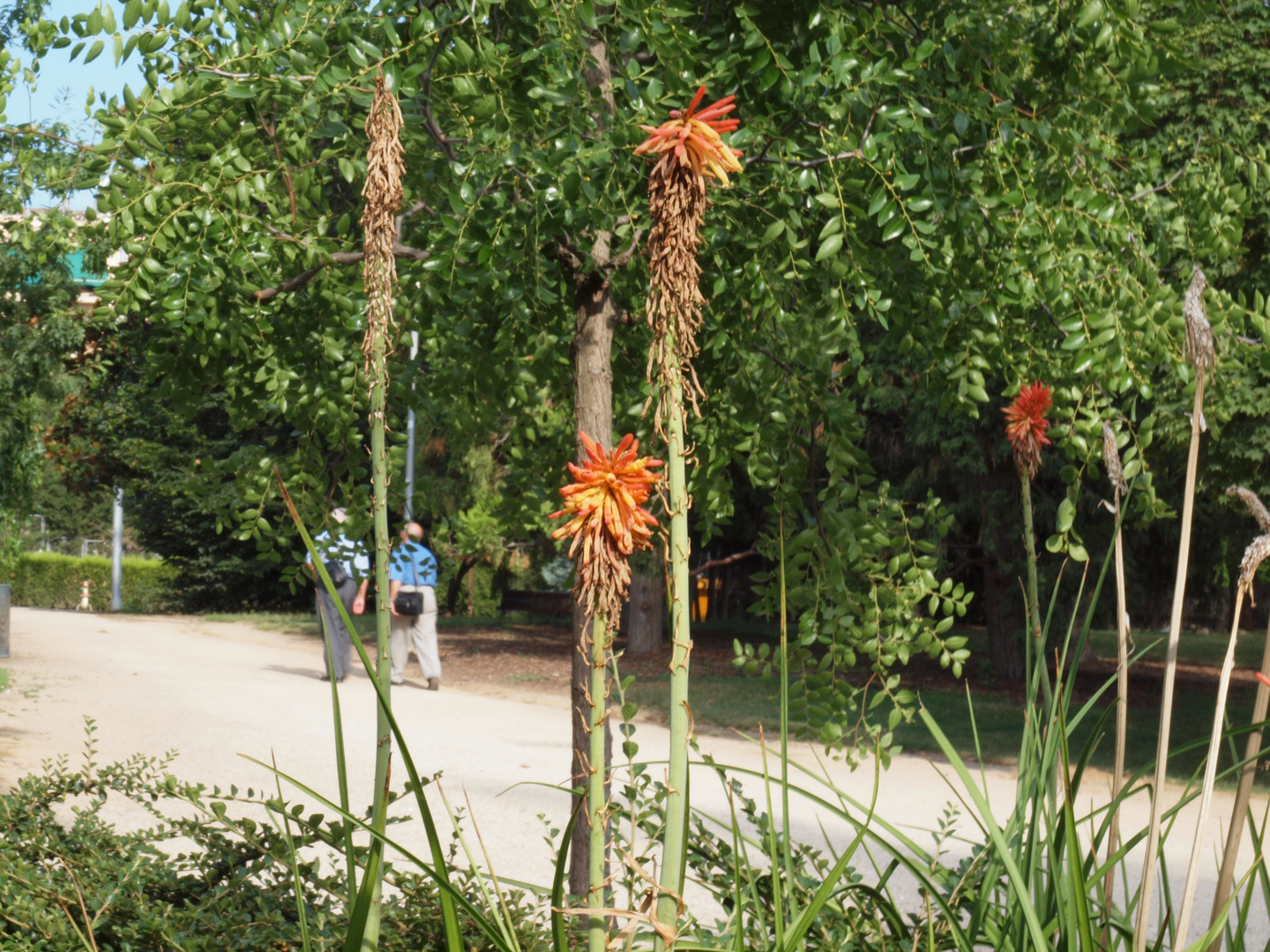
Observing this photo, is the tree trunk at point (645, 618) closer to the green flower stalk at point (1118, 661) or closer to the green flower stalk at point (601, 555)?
the green flower stalk at point (1118, 661)

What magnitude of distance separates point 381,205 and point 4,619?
1264 centimetres

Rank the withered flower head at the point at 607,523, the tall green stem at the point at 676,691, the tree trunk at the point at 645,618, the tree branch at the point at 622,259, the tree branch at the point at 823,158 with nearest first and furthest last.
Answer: the tall green stem at the point at 676,691
the withered flower head at the point at 607,523
the tree branch at the point at 823,158
the tree branch at the point at 622,259
the tree trunk at the point at 645,618

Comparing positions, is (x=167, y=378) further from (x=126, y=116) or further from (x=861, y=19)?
(x=861, y=19)

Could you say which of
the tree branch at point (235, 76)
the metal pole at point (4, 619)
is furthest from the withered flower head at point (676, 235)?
the metal pole at point (4, 619)

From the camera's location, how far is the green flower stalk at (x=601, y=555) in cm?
98

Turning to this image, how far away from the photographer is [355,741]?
27.3 feet

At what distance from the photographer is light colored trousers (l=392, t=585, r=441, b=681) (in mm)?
11531

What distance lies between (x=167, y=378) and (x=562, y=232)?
48.6 inches

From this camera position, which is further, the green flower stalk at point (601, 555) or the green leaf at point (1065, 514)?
the green leaf at point (1065, 514)

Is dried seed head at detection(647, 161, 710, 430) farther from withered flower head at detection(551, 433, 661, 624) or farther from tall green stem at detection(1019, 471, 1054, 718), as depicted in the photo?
tall green stem at detection(1019, 471, 1054, 718)

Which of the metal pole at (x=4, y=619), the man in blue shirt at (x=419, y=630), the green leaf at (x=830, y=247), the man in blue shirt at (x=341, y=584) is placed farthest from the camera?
the metal pole at (x=4, y=619)

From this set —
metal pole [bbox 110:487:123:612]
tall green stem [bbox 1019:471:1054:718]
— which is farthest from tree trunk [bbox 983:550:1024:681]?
metal pole [bbox 110:487:123:612]

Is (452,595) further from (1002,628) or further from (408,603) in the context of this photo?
(408,603)

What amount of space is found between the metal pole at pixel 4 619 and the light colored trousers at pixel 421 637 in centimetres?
405
